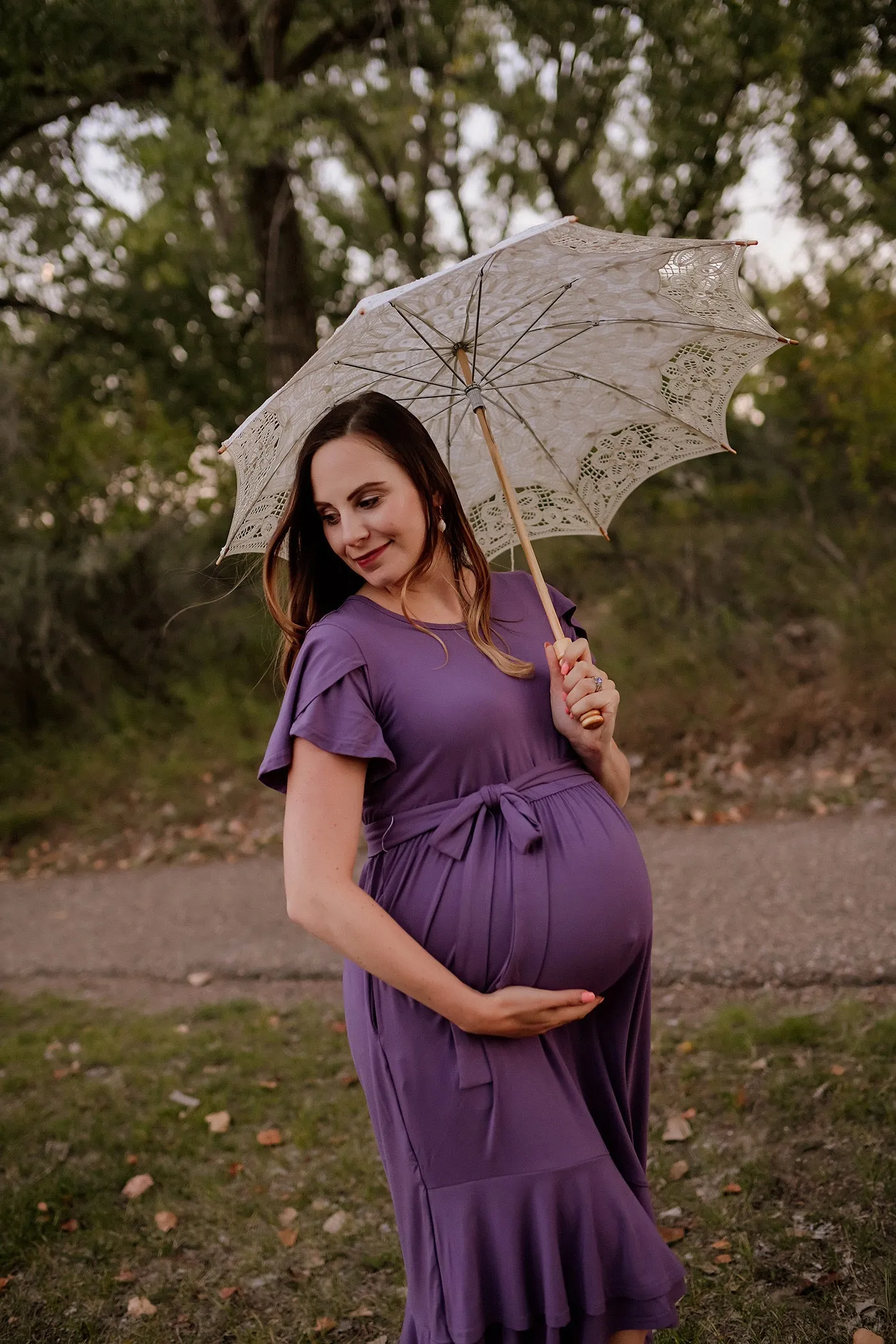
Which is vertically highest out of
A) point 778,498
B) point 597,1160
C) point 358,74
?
point 358,74

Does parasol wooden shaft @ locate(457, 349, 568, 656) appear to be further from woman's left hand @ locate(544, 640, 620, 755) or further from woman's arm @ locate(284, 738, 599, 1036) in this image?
woman's arm @ locate(284, 738, 599, 1036)

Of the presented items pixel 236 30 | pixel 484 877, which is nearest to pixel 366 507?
pixel 484 877

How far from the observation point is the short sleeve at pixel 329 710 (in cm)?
197

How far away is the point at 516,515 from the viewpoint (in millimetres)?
2447

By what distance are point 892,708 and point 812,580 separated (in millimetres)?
2520

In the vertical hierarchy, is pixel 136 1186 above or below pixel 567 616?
below

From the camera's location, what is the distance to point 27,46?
8.15m

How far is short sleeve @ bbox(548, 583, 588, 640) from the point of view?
2.55m

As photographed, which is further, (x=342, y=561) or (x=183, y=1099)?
(x=183, y=1099)

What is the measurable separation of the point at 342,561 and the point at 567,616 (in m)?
0.57

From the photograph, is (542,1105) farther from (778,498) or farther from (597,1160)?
(778,498)

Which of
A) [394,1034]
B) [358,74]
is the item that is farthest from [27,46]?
[394,1034]

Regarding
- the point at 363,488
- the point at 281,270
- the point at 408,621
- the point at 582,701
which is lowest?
the point at 582,701

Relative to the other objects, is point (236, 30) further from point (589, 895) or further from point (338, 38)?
point (589, 895)
